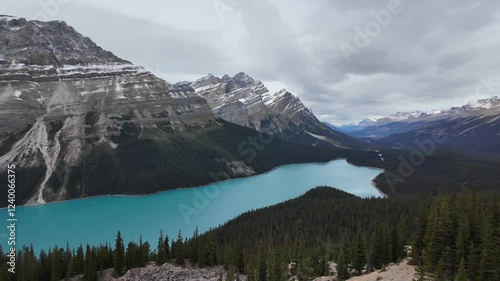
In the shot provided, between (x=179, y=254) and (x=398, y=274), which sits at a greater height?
(x=179, y=254)

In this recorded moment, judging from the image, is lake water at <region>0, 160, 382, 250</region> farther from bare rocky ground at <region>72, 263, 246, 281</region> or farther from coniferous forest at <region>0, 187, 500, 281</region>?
bare rocky ground at <region>72, 263, 246, 281</region>

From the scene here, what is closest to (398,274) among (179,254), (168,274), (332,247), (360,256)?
(360,256)

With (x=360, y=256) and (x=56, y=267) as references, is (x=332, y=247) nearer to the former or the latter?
(x=360, y=256)

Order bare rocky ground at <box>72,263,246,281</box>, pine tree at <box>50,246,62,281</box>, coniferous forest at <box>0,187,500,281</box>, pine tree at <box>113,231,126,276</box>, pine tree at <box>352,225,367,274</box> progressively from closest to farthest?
coniferous forest at <box>0,187,500,281</box>
pine tree at <box>352,225,367,274</box>
bare rocky ground at <box>72,263,246,281</box>
pine tree at <box>50,246,62,281</box>
pine tree at <box>113,231,126,276</box>

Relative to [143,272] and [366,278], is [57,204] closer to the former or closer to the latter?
[143,272]

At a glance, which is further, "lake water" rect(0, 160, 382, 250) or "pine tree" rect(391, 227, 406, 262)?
"lake water" rect(0, 160, 382, 250)

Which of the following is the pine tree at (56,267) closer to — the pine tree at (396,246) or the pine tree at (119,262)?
the pine tree at (119,262)

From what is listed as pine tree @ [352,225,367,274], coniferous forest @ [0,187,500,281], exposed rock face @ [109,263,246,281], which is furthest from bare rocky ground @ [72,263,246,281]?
pine tree @ [352,225,367,274]

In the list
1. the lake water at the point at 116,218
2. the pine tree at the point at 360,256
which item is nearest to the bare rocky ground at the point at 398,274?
the pine tree at the point at 360,256

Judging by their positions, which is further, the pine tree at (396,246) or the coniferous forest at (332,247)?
the pine tree at (396,246)
